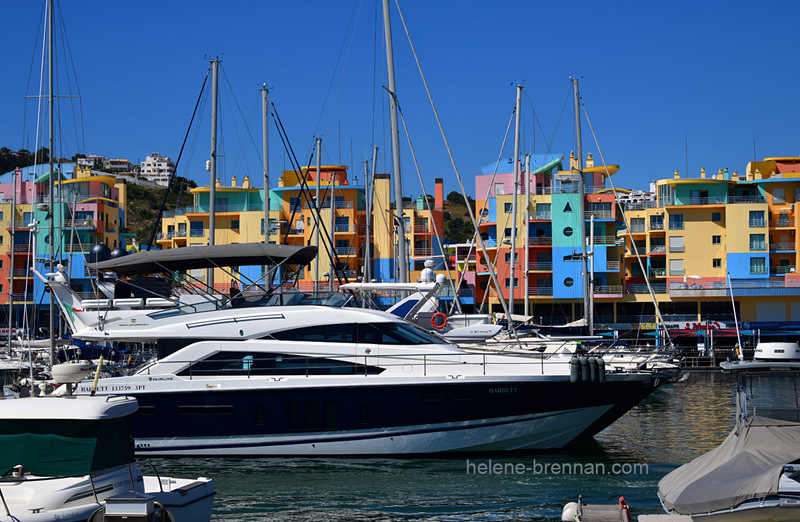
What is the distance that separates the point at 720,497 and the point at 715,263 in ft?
170

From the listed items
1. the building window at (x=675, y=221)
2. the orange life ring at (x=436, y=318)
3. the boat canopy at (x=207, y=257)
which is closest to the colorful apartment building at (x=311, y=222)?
the building window at (x=675, y=221)

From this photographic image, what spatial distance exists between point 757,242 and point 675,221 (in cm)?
531

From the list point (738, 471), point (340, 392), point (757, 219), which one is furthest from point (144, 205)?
point (738, 471)

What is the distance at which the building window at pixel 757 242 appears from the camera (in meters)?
57.3

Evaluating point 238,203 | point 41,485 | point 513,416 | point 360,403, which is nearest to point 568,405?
point 513,416

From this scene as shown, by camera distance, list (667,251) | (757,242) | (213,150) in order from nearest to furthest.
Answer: (213,150) < (757,242) < (667,251)

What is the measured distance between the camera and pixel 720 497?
31.3 ft

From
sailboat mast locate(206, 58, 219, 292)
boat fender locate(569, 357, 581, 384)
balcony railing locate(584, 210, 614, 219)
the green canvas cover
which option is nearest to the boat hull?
boat fender locate(569, 357, 581, 384)

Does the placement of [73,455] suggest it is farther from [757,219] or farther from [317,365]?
[757,219]

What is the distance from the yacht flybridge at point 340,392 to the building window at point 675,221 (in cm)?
4382

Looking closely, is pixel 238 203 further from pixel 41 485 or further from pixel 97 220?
pixel 41 485

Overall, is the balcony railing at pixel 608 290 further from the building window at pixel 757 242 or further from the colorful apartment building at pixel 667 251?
the building window at pixel 757 242

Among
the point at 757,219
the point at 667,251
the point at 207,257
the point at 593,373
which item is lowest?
the point at 593,373

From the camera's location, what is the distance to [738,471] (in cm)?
984
